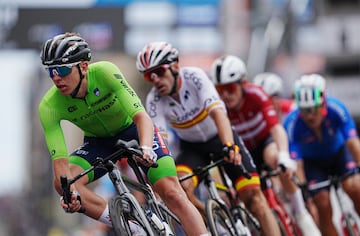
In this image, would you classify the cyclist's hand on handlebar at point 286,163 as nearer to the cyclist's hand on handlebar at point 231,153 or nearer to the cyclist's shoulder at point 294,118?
the cyclist's shoulder at point 294,118

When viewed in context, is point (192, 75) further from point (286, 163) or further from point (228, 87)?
point (286, 163)

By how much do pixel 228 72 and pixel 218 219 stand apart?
239 centimetres

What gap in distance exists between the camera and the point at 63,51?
372 inches

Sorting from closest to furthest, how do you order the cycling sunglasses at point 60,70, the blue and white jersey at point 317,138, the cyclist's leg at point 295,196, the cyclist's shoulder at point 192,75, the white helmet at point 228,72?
the cycling sunglasses at point 60,70
the cyclist's shoulder at point 192,75
the white helmet at point 228,72
the cyclist's leg at point 295,196
the blue and white jersey at point 317,138

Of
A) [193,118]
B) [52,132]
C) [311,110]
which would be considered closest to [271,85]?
[311,110]

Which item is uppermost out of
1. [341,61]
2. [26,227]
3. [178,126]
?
[178,126]

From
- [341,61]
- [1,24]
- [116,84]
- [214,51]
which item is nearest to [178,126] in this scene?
[116,84]

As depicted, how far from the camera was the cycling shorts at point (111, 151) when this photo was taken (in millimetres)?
9789

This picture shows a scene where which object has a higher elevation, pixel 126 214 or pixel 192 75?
pixel 192 75

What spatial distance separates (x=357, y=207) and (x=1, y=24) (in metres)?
19.5

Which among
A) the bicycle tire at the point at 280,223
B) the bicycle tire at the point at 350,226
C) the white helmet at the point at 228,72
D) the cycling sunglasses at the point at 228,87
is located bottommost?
the bicycle tire at the point at 350,226

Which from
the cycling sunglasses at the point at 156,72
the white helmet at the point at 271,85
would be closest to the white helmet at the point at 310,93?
the white helmet at the point at 271,85

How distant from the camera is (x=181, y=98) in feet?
37.7

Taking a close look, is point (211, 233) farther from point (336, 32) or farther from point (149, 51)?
point (336, 32)
